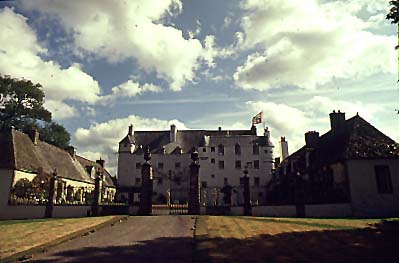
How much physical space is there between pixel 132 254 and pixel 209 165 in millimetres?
42985

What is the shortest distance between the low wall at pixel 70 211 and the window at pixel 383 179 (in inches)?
867

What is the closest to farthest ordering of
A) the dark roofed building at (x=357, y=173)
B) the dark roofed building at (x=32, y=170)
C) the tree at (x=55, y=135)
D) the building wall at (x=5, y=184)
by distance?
the dark roofed building at (x=357, y=173) → the building wall at (x=5, y=184) → the dark roofed building at (x=32, y=170) → the tree at (x=55, y=135)

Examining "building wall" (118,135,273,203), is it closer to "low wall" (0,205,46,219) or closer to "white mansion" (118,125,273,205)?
"white mansion" (118,125,273,205)

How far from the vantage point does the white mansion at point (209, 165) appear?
5097 cm

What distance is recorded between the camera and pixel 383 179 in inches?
907

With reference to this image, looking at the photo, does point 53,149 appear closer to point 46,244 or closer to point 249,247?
point 46,244

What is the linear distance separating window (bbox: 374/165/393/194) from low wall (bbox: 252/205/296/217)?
7.06 m

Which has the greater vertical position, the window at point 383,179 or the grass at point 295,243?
the window at point 383,179

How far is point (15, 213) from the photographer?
2333 cm

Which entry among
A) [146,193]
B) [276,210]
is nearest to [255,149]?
[276,210]

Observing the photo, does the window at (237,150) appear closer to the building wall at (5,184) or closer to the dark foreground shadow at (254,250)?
the building wall at (5,184)

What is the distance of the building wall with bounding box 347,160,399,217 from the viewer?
2214 cm

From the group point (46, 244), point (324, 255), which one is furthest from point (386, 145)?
point (46, 244)

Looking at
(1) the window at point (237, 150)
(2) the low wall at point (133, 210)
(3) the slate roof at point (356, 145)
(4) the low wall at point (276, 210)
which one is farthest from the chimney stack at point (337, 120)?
(1) the window at point (237, 150)
